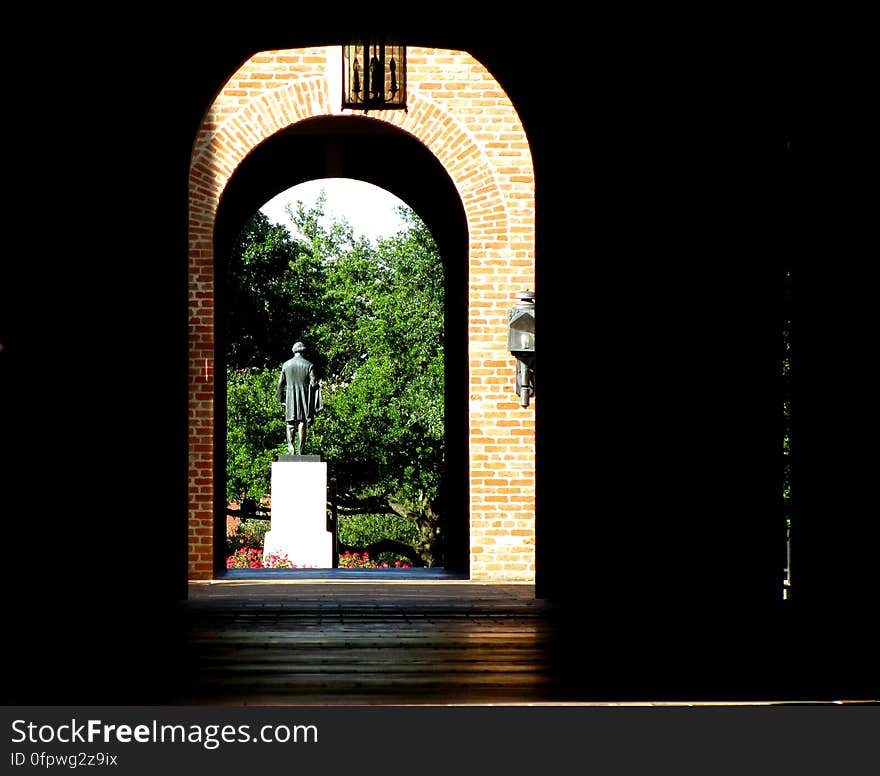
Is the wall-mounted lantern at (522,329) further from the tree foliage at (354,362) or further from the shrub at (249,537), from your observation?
the shrub at (249,537)

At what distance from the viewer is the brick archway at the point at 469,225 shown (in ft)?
34.9

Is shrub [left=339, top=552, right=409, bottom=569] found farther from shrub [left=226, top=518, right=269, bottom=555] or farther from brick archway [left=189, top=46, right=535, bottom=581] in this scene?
brick archway [left=189, top=46, right=535, bottom=581]

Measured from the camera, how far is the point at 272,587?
9023mm

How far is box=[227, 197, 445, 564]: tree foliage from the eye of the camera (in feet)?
85.3

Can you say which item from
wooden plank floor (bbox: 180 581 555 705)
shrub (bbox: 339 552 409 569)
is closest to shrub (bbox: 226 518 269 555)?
shrub (bbox: 339 552 409 569)

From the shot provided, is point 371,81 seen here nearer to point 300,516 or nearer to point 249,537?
point 300,516

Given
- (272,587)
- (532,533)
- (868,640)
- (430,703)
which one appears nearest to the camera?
(430,703)

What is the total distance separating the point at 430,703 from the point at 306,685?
510mm

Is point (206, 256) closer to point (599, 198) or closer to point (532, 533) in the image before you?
point (532, 533)

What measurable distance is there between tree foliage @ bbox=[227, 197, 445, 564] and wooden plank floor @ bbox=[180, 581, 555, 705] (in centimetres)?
1861

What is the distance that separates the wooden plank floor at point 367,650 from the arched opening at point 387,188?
4376 millimetres

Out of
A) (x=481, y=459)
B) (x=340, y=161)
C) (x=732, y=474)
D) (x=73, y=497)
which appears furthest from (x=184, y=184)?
(x=340, y=161)

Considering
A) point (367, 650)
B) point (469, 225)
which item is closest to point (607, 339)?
point (367, 650)

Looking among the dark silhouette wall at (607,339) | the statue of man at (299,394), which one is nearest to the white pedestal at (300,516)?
the statue of man at (299,394)
